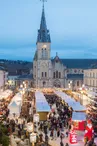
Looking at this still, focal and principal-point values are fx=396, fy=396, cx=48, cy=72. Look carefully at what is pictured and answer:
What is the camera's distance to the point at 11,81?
12106 cm

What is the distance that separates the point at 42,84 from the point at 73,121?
234ft

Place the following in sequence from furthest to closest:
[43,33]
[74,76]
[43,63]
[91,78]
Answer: [74,76], [43,33], [43,63], [91,78]

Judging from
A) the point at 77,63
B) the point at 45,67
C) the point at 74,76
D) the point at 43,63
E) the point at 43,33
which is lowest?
the point at 74,76

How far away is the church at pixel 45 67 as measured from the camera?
3954 inches

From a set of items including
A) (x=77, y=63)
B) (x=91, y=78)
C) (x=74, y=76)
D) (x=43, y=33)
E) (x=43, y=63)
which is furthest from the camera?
(x=77, y=63)

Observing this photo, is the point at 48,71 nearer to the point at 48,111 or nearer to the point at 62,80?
the point at 62,80

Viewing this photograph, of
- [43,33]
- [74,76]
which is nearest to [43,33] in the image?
[43,33]

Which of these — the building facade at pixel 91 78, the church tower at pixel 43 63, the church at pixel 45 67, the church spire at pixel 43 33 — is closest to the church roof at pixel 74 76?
the church at pixel 45 67

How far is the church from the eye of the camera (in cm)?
10044

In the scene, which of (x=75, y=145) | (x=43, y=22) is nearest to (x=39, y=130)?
(x=75, y=145)

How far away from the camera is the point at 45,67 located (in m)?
101

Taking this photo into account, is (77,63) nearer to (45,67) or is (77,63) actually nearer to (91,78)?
(45,67)

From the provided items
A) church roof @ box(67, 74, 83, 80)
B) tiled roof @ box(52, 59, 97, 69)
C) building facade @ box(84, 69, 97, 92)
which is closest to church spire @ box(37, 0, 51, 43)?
tiled roof @ box(52, 59, 97, 69)

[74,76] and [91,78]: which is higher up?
[74,76]
